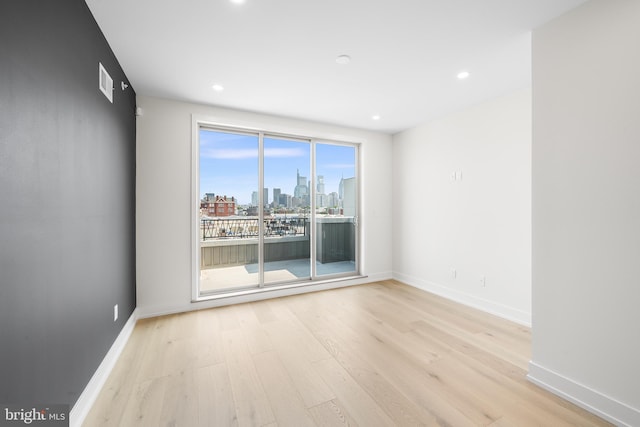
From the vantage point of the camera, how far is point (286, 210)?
4.02m

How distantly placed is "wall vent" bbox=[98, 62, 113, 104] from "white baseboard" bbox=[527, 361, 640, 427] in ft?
12.7

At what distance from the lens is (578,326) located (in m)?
1.67

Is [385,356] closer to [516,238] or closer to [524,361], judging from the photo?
[524,361]

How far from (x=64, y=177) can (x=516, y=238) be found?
4047 millimetres

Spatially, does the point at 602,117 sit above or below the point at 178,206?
above

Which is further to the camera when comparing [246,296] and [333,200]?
[333,200]

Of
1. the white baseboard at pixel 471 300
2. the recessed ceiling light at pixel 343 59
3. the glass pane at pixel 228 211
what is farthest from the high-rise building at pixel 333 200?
the recessed ceiling light at pixel 343 59

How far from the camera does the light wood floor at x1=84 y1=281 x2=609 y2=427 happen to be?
1.58 meters

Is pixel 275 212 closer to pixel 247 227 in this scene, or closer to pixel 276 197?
pixel 276 197

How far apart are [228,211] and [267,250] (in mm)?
819

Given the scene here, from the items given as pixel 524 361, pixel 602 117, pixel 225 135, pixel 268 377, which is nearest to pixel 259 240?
pixel 225 135

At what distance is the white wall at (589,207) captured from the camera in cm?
147

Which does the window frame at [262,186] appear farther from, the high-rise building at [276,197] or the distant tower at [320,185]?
the high-rise building at [276,197]

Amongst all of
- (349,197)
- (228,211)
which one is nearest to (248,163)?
(228,211)
